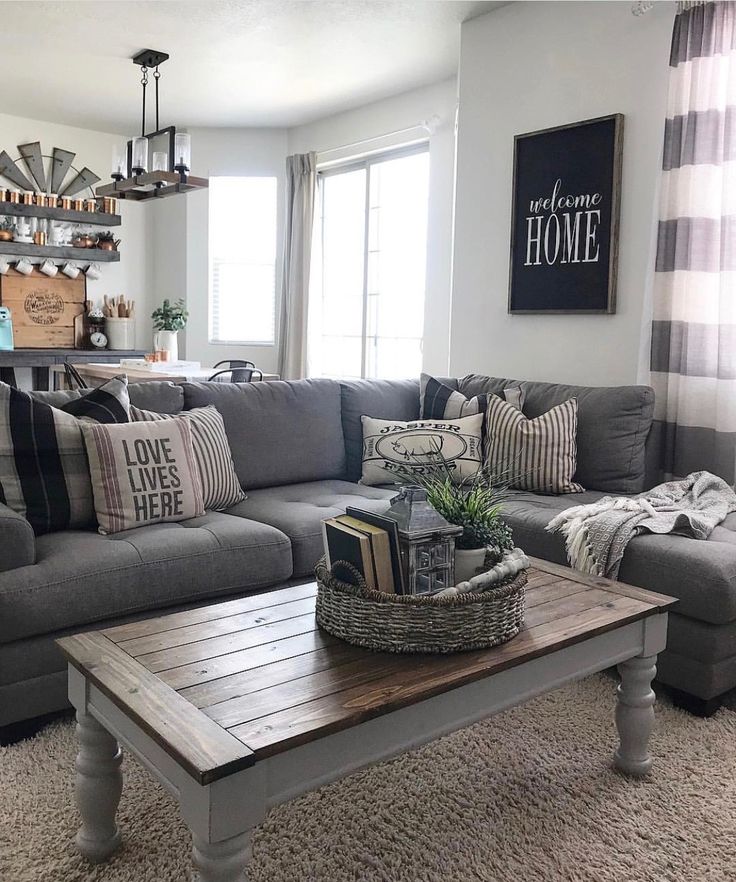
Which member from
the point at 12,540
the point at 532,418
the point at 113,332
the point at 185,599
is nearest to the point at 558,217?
the point at 532,418

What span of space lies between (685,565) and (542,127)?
102 inches

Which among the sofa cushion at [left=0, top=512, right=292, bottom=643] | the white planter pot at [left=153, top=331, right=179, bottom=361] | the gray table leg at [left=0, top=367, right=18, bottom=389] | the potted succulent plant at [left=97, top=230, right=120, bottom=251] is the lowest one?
the sofa cushion at [left=0, top=512, right=292, bottom=643]

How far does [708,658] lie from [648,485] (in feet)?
4.28

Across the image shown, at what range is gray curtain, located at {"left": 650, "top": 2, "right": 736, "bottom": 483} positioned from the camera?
11.0 ft

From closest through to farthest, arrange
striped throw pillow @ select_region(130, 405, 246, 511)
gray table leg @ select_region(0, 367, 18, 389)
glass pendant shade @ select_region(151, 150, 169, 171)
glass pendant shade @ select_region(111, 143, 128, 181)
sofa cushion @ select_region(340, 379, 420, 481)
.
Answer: striped throw pillow @ select_region(130, 405, 246, 511) < sofa cushion @ select_region(340, 379, 420, 481) < glass pendant shade @ select_region(151, 150, 169, 171) < glass pendant shade @ select_region(111, 143, 128, 181) < gray table leg @ select_region(0, 367, 18, 389)

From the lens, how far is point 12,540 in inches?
85.6

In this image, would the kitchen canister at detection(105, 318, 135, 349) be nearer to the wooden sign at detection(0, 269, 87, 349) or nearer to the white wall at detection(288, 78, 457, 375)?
the wooden sign at detection(0, 269, 87, 349)

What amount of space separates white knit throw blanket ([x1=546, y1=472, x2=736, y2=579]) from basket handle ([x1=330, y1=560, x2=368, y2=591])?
1.10m

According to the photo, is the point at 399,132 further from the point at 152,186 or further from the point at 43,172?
the point at 43,172

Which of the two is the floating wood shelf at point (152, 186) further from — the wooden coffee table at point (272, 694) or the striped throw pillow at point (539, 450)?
the wooden coffee table at point (272, 694)

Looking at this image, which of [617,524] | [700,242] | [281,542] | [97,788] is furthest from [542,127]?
[97,788]

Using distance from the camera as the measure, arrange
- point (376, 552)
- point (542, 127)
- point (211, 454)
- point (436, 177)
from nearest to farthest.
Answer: point (376, 552)
point (211, 454)
point (542, 127)
point (436, 177)

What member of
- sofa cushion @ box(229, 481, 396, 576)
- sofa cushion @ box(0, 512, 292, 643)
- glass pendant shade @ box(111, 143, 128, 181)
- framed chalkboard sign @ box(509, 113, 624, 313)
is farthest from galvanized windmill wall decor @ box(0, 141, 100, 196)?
sofa cushion @ box(0, 512, 292, 643)

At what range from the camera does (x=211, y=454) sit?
296 centimetres
